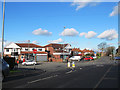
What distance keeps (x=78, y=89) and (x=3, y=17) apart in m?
14.3

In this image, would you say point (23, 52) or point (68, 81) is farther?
point (23, 52)

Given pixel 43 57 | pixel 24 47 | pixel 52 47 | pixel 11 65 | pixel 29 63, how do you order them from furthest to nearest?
pixel 52 47 → pixel 24 47 → pixel 43 57 → pixel 29 63 → pixel 11 65

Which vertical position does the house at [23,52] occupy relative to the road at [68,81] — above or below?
above

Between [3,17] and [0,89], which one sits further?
[3,17]

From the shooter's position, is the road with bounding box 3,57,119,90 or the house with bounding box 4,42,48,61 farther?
the house with bounding box 4,42,48,61

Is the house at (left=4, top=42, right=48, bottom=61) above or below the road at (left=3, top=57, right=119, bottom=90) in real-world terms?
above

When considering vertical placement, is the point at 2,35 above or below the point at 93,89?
above

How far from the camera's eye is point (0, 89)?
9.29m

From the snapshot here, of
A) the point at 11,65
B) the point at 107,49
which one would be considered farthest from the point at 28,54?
the point at 107,49

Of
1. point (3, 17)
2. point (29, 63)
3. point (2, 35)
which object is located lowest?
point (29, 63)

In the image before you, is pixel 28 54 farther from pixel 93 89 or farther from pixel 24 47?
pixel 93 89

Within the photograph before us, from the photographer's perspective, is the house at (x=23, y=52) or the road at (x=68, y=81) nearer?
the road at (x=68, y=81)

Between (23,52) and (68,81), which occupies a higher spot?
(23,52)

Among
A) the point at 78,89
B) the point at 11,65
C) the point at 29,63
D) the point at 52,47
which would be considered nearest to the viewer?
the point at 78,89
